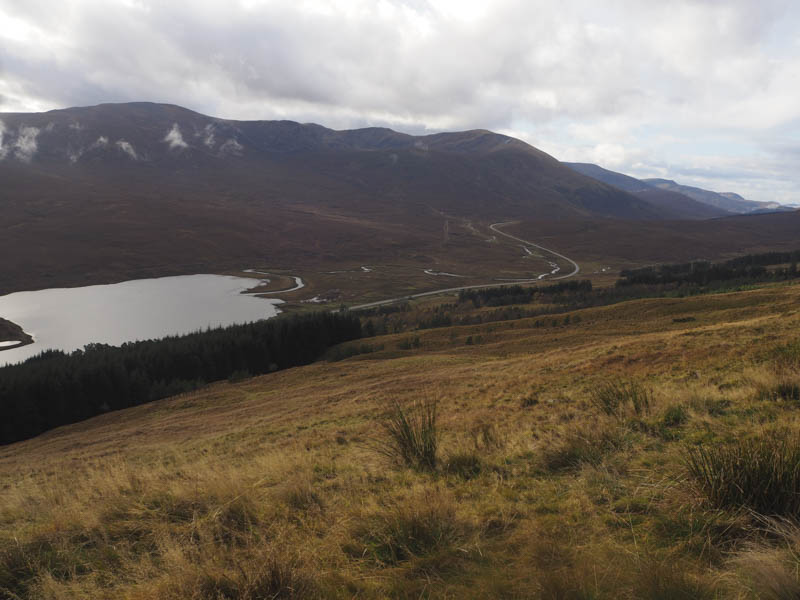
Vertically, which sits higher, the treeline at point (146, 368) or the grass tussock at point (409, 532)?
the grass tussock at point (409, 532)

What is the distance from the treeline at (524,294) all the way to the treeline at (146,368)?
35.9 metres

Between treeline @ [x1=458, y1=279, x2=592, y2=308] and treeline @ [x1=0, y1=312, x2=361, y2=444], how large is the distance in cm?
3588

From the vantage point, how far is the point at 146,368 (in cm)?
4741

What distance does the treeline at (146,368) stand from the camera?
38312 millimetres

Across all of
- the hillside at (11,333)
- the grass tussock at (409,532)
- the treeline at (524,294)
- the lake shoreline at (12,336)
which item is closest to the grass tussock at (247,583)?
the grass tussock at (409,532)

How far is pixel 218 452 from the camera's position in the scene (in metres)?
13.1

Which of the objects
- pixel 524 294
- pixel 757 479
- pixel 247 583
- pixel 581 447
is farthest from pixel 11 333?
pixel 757 479

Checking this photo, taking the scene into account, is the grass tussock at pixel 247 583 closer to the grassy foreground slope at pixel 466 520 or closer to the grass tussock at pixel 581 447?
the grassy foreground slope at pixel 466 520

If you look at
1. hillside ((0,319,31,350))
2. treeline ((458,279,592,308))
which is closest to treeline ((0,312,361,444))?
hillside ((0,319,31,350))

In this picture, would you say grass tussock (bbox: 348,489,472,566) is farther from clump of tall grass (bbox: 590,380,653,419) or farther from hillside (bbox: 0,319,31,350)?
hillside (bbox: 0,319,31,350)

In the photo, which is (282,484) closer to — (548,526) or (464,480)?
(464,480)

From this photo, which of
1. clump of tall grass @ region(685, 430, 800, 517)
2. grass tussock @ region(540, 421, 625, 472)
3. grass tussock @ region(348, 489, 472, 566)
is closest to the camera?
clump of tall grass @ region(685, 430, 800, 517)

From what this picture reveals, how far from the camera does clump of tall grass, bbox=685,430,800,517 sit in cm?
397

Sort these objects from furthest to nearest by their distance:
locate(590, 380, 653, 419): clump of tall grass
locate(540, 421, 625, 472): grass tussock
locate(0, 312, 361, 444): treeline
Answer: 1. locate(0, 312, 361, 444): treeline
2. locate(590, 380, 653, 419): clump of tall grass
3. locate(540, 421, 625, 472): grass tussock
